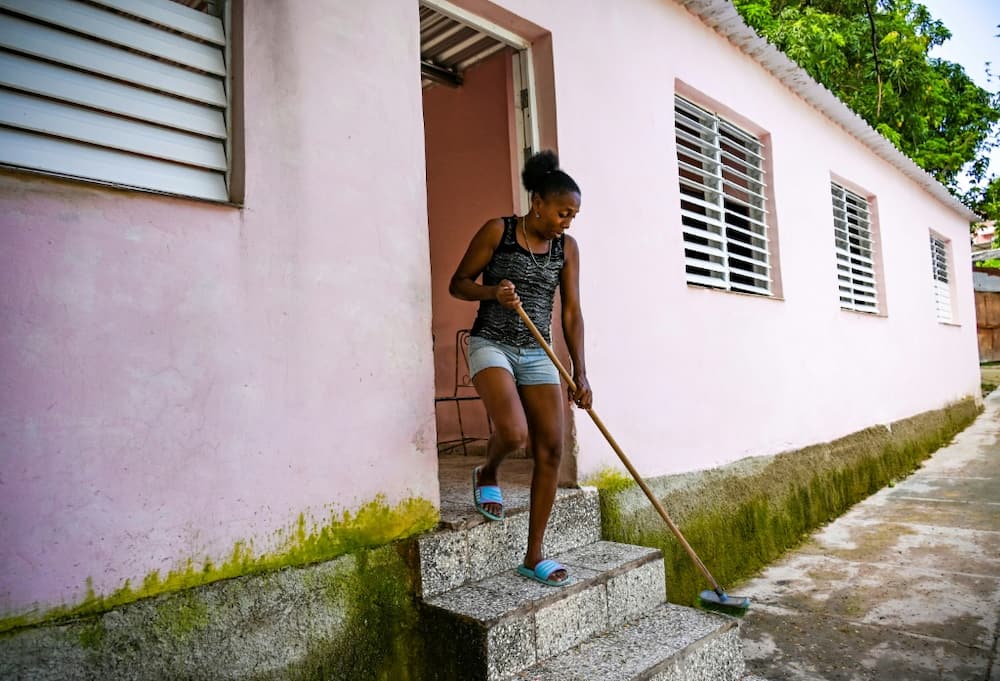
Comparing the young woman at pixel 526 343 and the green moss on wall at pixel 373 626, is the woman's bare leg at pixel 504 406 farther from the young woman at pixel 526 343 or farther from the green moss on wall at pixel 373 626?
the green moss on wall at pixel 373 626

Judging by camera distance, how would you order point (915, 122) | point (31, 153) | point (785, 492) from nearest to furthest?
point (31, 153) → point (785, 492) → point (915, 122)

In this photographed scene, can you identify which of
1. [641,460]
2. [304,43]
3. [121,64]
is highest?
[304,43]

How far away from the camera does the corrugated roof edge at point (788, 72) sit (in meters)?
5.07

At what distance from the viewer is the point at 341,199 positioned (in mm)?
2760

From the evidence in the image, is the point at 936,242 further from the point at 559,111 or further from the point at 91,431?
the point at 91,431

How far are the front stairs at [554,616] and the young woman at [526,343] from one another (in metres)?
0.12

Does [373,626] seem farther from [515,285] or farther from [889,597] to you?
[889,597]

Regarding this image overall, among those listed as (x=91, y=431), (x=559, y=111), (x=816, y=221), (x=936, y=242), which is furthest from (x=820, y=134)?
(x=91, y=431)

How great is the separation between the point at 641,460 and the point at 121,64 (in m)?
3.24

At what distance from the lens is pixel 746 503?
498cm

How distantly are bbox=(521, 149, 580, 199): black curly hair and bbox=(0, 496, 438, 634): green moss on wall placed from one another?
1445 millimetres

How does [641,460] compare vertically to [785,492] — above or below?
above

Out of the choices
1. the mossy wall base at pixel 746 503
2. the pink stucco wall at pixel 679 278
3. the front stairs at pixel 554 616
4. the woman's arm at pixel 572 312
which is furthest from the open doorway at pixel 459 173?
the front stairs at pixel 554 616

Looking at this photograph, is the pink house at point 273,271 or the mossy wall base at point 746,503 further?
the mossy wall base at point 746,503
